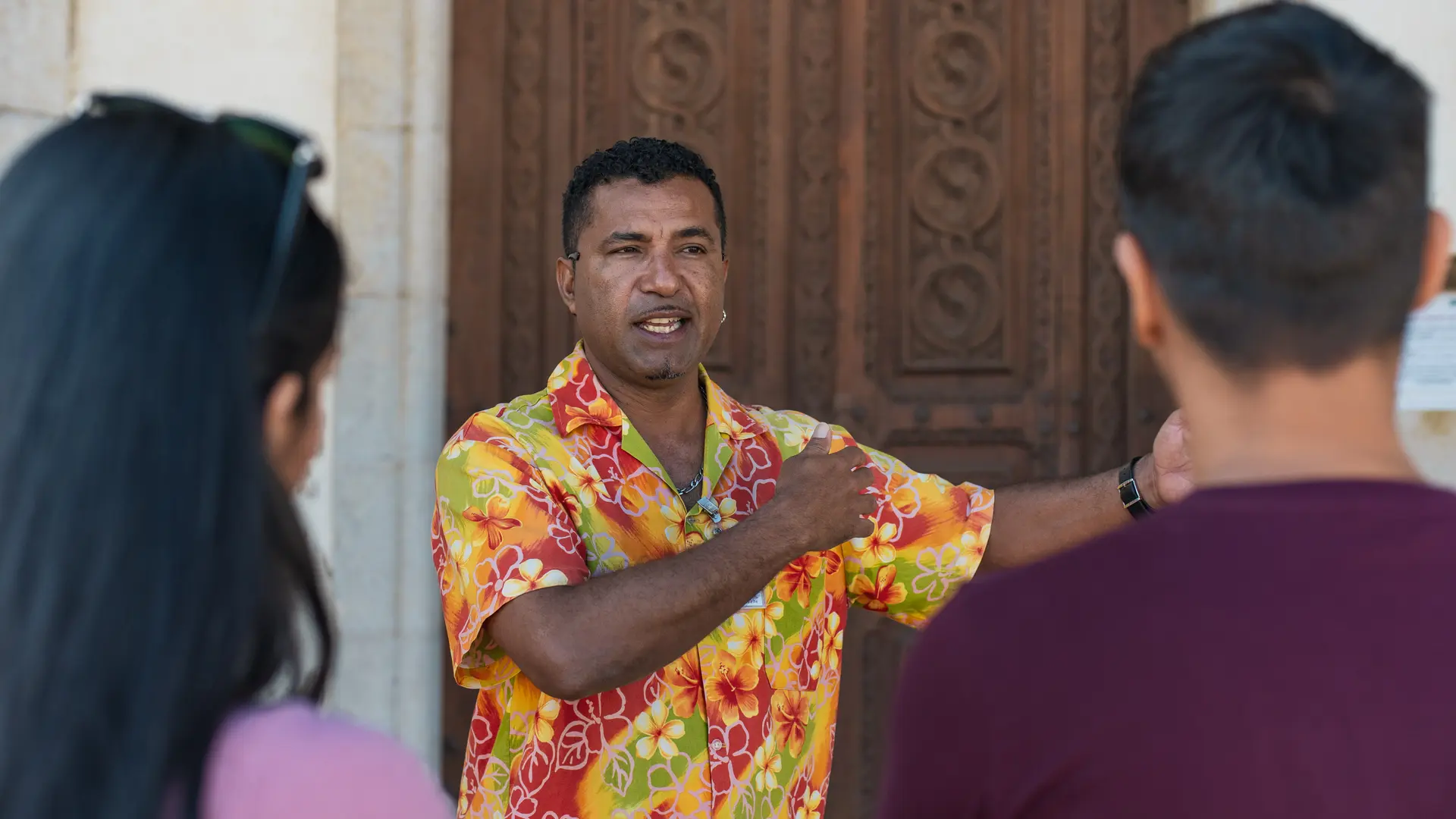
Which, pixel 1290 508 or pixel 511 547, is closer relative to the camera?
pixel 1290 508

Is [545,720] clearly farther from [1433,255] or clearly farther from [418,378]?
[1433,255]

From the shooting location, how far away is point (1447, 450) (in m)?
2.88

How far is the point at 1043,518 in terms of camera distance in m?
2.27

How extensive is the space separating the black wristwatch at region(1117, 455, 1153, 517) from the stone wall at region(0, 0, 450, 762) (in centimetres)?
146

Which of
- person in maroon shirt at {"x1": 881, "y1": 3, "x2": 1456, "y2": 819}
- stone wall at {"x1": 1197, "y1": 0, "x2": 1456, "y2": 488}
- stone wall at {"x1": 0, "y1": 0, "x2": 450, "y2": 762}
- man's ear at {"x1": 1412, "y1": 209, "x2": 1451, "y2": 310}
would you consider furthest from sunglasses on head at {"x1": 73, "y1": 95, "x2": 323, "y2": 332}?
stone wall at {"x1": 1197, "y1": 0, "x2": 1456, "y2": 488}

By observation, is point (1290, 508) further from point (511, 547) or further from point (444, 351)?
point (444, 351)

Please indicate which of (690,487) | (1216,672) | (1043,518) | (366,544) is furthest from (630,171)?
(1216,672)

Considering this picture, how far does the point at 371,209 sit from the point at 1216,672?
2417 mm

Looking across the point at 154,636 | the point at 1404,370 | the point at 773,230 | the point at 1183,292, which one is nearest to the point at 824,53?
the point at 773,230

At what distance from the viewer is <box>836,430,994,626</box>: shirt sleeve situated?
219 centimetres

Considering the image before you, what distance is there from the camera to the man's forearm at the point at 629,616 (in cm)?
179

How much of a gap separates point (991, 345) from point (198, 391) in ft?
8.16

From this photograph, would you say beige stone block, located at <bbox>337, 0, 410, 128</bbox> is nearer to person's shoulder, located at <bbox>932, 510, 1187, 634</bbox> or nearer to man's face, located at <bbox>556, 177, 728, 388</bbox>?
man's face, located at <bbox>556, 177, 728, 388</bbox>

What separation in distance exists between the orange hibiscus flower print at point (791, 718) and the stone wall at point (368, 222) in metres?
1.16
